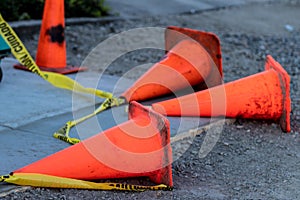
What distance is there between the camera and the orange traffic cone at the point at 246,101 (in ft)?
17.4

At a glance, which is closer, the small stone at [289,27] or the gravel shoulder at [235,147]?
the gravel shoulder at [235,147]

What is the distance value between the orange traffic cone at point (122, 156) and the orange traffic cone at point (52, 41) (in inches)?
109

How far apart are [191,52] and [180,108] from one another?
75cm

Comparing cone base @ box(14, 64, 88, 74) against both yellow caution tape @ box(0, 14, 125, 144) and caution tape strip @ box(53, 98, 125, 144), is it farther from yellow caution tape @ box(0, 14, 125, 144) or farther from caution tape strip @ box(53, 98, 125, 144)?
caution tape strip @ box(53, 98, 125, 144)

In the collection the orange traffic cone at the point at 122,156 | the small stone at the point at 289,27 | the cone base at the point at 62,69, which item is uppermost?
the orange traffic cone at the point at 122,156

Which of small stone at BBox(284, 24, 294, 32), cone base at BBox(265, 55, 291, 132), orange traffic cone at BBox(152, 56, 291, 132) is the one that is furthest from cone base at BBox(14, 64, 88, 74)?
small stone at BBox(284, 24, 294, 32)

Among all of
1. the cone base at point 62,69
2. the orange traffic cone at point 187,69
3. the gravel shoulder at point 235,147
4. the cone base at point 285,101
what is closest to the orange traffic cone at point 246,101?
the cone base at point 285,101

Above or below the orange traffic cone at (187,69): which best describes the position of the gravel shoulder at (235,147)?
below

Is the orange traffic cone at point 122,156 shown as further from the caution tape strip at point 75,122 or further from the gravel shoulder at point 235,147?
the caution tape strip at point 75,122

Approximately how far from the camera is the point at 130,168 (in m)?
4.00

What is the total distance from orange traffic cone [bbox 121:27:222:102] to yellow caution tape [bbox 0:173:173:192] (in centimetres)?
194

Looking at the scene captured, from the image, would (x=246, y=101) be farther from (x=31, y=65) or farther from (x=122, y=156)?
(x=31, y=65)

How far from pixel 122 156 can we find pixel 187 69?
204 centimetres

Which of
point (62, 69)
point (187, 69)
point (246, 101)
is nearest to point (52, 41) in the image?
point (62, 69)
